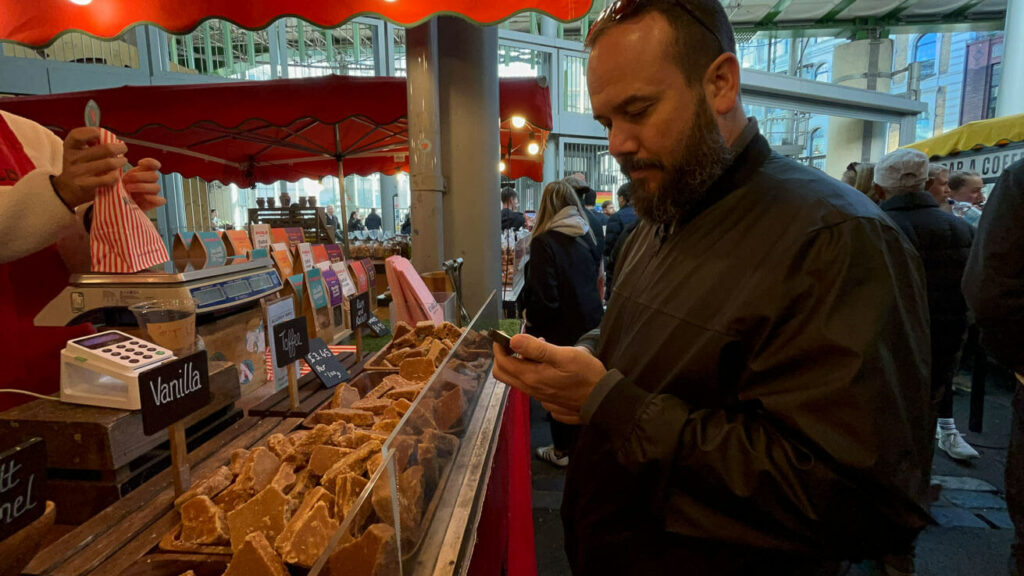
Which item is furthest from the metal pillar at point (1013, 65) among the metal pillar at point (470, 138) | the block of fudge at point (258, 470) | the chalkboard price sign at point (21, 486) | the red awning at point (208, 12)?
the chalkboard price sign at point (21, 486)

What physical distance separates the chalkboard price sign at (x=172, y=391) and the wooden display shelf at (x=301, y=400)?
52 centimetres

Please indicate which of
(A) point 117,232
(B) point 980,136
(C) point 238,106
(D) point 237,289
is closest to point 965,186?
(B) point 980,136

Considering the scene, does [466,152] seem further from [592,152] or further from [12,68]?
[592,152]

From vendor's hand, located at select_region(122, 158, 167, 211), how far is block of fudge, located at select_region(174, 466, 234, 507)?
2.98ft

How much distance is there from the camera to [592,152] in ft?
50.0

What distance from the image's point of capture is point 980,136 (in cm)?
569

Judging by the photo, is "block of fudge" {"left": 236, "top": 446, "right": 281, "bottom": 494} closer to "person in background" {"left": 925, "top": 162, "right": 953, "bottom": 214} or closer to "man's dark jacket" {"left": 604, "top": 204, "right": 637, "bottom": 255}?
"person in background" {"left": 925, "top": 162, "right": 953, "bottom": 214}

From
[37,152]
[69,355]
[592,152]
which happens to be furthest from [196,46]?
[69,355]

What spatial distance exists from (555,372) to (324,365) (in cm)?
113

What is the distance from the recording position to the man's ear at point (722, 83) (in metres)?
0.94

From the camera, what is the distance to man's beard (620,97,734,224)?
946 millimetres

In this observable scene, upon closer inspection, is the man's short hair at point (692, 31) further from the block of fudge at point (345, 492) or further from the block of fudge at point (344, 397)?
the block of fudge at point (344, 397)

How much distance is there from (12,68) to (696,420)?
11.5 meters

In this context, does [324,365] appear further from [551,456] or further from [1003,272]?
[1003,272]
